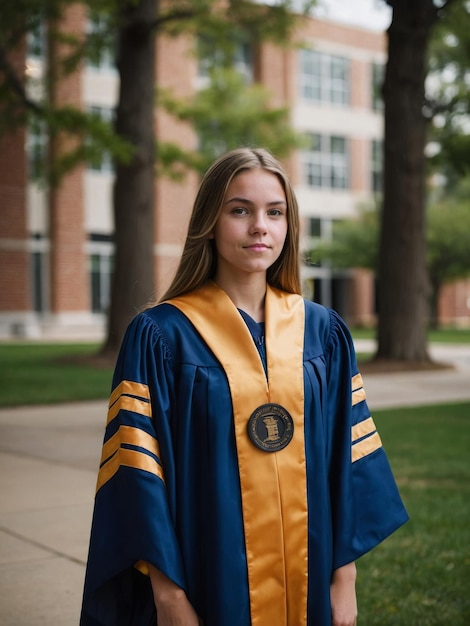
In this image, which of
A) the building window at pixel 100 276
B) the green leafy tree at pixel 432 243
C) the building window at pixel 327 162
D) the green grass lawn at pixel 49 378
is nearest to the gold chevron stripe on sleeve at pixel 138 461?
the green grass lawn at pixel 49 378

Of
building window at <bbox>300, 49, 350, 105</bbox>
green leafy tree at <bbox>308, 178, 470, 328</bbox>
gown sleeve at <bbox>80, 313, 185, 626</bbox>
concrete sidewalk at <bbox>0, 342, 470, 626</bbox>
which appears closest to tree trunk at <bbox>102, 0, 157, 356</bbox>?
concrete sidewalk at <bbox>0, 342, 470, 626</bbox>

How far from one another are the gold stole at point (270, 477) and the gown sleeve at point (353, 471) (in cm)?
14

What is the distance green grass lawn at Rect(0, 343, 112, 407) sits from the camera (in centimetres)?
1241

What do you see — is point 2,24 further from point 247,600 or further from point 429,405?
point 247,600

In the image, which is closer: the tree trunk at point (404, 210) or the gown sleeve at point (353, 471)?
the gown sleeve at point (353, 471)

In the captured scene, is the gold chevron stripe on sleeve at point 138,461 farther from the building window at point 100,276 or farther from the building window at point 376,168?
the building window at point 376,168

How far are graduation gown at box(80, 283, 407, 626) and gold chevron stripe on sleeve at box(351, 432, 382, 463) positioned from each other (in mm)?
76

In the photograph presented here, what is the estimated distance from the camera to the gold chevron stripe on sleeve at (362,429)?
268 centimetres

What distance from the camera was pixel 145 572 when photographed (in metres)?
2.41

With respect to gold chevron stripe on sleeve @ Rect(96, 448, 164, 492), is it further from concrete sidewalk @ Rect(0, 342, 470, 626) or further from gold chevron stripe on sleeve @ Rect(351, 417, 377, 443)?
concrete sidewalk @ Rect(0, 342, 470, 626)

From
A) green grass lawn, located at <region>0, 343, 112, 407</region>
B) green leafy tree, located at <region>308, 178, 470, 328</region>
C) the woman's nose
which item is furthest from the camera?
green leafy tree, located at <region>308, 178, 470, 328</region>

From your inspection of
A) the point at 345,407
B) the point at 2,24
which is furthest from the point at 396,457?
the point at 2,24

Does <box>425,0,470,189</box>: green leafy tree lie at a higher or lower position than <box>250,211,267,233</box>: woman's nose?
higher

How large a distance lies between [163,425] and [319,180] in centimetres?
4149
